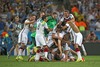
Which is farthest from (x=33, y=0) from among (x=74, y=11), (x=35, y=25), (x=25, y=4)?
(x=35, y=25)

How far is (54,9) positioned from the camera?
3300 cm

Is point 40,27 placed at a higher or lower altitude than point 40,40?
higher

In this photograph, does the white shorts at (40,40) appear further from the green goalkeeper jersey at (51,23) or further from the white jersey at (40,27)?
the green goalkeeper jersey at (51,23)

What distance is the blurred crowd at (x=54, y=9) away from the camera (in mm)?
31516

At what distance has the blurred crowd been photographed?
3152cm

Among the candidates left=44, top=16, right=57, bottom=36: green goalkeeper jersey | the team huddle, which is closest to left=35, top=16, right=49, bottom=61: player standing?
the team huddle

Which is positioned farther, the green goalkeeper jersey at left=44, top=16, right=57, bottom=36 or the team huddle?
the green goalkeeper jersey at left=44, top=16, right=57, bottom=36

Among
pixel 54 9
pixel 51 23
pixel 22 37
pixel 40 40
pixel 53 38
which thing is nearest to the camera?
pixel 40 40

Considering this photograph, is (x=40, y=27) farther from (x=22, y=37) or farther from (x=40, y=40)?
(x=22, y=37)

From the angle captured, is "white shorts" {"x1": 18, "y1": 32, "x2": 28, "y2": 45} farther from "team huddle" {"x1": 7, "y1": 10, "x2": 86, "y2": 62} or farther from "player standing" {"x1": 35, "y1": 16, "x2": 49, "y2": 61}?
"player standing" {"x1": 35, "y1": 16, "x2": 49, "y2": 61}

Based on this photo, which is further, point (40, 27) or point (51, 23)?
point (51, 23)

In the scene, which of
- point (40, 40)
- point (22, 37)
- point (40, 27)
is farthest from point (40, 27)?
point (22, 37)

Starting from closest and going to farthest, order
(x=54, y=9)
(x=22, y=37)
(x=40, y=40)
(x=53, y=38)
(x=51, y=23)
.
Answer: (x=40, y=40)
(x=53, y=38)
(x=51, y=23)
(x=22, y=37)
(x=54, y=9)

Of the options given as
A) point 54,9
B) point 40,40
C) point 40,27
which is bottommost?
point 40,40
